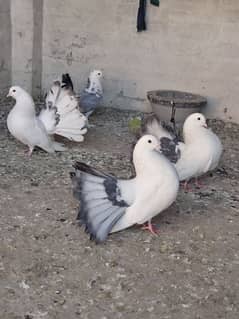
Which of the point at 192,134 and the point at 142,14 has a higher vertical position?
the point at 142,14

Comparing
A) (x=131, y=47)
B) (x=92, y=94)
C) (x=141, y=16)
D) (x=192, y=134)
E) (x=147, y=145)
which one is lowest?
(x=92, y=94)

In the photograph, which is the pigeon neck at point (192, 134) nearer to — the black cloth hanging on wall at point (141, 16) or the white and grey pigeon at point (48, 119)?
the white and grey pigeon at point (48, 119)

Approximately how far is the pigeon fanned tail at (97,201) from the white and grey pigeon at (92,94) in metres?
2.50

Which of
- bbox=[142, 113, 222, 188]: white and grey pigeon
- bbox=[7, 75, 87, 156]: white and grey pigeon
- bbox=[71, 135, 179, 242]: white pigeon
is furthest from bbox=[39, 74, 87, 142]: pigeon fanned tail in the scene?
bbox=[71, 135, 179, 242]: white pigeon

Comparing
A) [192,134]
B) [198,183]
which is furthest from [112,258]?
[192,134]

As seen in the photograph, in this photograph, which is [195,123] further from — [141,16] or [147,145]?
[141,16]

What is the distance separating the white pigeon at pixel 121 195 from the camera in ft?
10.2

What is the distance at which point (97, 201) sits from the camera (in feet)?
10.2

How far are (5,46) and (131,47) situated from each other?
143 cm

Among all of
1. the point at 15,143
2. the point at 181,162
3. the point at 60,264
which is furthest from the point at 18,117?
the point at 60,264

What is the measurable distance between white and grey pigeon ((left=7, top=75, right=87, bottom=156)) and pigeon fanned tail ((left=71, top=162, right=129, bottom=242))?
4.39 feet

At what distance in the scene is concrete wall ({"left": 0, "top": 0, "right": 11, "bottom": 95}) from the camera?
6.31 meters

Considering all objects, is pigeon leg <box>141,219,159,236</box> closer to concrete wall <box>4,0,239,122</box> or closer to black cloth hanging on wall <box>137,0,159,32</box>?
concrete wall <box>4,0,239,122</box>

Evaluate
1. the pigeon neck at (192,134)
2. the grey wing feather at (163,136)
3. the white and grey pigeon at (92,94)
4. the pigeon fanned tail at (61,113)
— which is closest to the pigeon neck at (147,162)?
the grey wing feather at (163,136)
